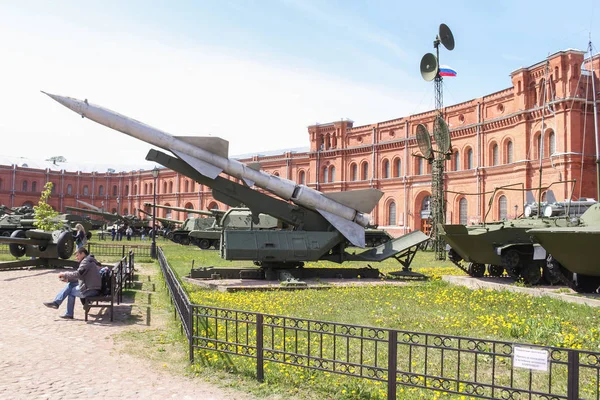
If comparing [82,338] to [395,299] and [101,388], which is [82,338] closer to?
[101,388]

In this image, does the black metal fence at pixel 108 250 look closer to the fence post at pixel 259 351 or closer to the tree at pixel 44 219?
the tree at pixel 44 219

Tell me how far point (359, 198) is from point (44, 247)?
33.6 ft

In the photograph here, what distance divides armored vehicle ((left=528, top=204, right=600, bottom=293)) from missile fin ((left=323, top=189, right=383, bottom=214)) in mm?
5346

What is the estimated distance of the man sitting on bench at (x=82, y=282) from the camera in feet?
28.4

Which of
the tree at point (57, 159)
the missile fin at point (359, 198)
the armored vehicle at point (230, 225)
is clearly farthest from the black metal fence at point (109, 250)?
the tree at point (57, 159)

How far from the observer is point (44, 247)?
53.8 ft

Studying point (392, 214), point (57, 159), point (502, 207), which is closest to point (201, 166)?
point (502, 207)

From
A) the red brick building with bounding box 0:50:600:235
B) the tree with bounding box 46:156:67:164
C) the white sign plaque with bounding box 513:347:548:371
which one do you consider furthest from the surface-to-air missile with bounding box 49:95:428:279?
the tree with bounding box 46:156:67:164

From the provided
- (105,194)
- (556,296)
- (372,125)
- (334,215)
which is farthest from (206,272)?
(105,194)

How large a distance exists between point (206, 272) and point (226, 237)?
118 cm

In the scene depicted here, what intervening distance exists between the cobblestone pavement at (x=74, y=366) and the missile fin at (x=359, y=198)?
8.04 m

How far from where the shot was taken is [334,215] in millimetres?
15195

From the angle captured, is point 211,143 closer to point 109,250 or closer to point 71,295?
point 71,295

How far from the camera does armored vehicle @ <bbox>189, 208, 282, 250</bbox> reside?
25.1m
